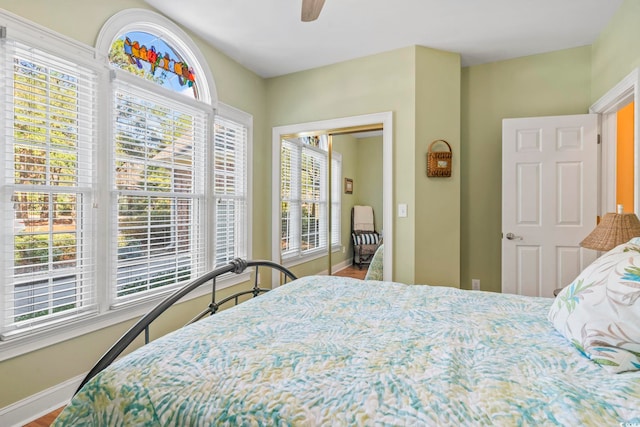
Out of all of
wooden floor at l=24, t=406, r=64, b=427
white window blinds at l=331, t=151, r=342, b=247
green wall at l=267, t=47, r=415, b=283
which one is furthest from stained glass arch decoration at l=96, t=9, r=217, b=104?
wooden floor at l=24, t=406, r=64, b=427

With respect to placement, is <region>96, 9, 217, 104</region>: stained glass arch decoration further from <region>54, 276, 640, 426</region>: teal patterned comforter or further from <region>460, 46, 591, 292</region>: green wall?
<region>460, 46, 591, 292</region>: green wall

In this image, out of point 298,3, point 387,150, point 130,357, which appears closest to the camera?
point 130,357

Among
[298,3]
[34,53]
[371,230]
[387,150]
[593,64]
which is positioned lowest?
[371,230]

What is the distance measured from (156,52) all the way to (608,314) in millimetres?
3148

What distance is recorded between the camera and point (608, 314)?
926 millimetres

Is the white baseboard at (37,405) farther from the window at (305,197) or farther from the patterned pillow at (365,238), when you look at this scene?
the patterned pillow at (365,238)

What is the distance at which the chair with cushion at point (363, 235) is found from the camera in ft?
10.6

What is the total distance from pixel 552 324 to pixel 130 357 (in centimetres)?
149

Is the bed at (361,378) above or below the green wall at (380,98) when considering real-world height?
below

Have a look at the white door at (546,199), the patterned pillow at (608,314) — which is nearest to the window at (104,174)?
the patterned pillow at (608,314)

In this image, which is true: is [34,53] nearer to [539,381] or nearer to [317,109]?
[317,109]

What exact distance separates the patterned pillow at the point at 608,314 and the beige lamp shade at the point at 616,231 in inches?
39.2

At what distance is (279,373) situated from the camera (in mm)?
886

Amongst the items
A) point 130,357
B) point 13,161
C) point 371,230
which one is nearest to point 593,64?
point 371,230
